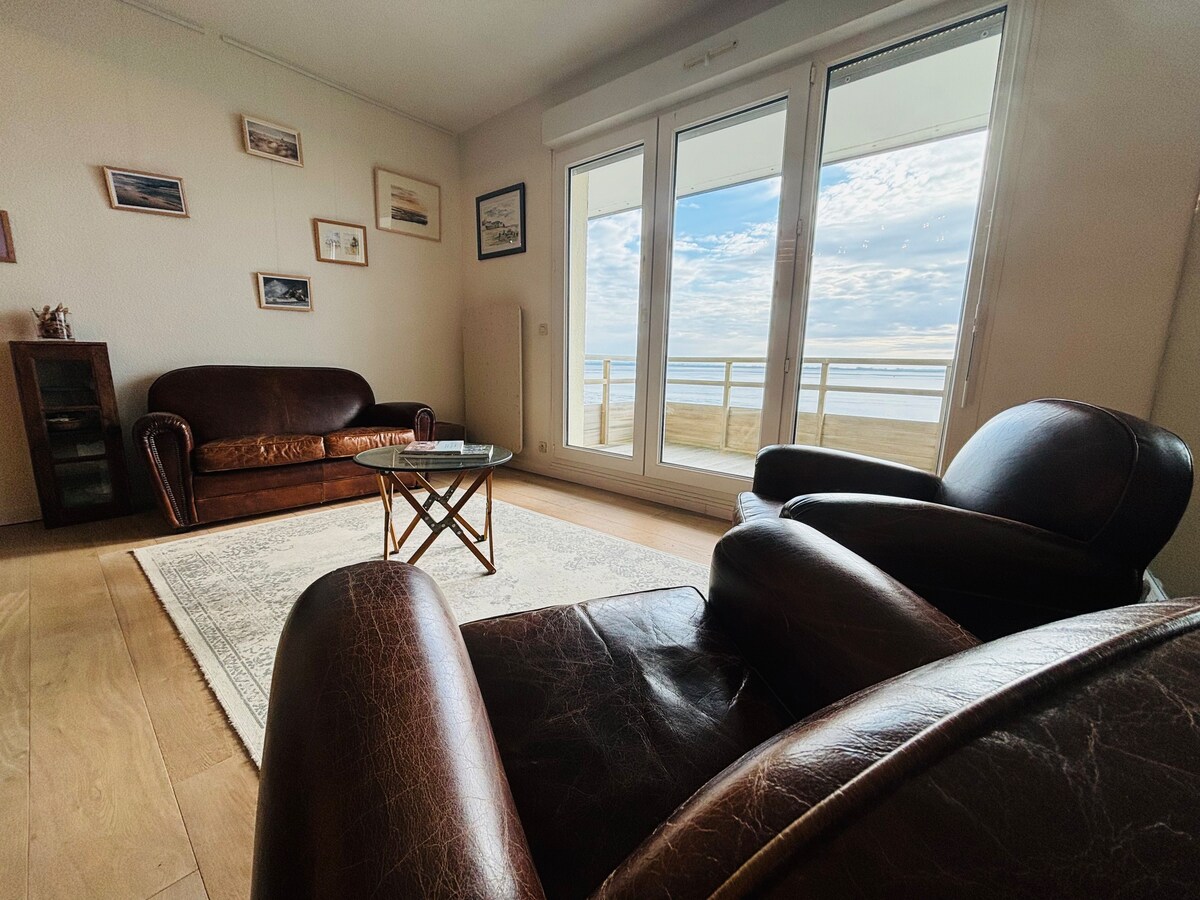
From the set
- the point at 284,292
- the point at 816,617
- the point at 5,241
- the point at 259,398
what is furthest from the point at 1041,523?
the point at 5,241

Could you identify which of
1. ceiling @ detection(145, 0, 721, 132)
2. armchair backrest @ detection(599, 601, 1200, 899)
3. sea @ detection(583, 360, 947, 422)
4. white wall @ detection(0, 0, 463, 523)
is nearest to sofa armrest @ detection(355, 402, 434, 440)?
white wall @ detection(0, 0, 463, 523)

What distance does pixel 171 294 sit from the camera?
2.90m

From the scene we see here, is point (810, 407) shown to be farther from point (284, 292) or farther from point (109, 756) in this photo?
point (284, 292)

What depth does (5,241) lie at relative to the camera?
2404 millimetres

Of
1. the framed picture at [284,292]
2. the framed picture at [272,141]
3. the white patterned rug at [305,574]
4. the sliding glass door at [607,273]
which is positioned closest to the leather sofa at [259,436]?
the white patterned rug at [305,574]

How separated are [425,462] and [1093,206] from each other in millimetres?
2803

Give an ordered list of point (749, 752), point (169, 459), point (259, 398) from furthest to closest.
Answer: point (259, 398), point (169, 459), point (749, 752)

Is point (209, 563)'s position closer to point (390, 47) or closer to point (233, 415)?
point (233, 415)

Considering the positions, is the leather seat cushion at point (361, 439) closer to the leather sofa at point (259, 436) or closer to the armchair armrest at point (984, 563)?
the leather sofa at point (259, 436)

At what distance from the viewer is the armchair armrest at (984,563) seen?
93 cm

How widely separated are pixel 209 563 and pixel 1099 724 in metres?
2.76

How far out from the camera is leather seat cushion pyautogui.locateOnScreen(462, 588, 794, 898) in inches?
20.2

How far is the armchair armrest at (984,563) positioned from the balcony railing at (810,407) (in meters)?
1.59

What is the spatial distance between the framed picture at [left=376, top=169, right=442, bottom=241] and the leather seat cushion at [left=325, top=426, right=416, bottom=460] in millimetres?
1829
